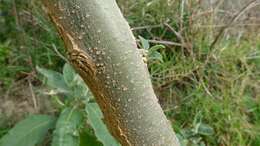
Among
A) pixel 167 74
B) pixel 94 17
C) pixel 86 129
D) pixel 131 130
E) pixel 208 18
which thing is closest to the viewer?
pixel 94 17

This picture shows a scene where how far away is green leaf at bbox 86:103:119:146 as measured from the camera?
47.9 inches

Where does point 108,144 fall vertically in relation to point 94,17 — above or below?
below

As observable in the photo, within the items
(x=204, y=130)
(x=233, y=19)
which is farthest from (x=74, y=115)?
(x=233, y=19)

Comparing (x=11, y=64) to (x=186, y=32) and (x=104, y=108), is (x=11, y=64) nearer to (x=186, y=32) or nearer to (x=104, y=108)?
(x=186, y=32)

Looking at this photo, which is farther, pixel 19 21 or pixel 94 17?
pixel 19 21

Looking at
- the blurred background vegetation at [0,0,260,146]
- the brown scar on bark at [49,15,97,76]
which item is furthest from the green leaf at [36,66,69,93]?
the brown scar on bark at [49,15,97,76]

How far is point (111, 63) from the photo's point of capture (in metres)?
0.65

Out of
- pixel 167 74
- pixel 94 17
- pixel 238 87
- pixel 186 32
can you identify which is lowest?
pixel 238 87

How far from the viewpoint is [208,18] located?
5.81 feet

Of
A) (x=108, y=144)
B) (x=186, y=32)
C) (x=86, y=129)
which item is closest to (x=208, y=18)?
(x=186, y=32)

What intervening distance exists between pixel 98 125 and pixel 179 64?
1.74ft

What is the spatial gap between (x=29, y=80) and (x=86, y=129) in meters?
0.40

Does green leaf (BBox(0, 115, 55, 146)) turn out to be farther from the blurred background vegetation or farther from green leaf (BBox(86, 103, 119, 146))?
the blurred background vegetation

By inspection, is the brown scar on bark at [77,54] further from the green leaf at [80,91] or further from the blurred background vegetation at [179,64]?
the blurred background vegetation at [179,64]
